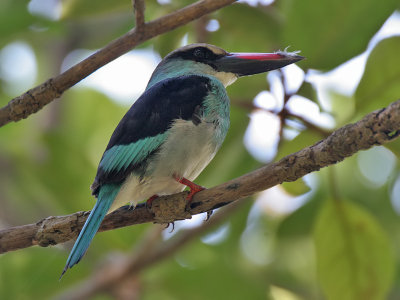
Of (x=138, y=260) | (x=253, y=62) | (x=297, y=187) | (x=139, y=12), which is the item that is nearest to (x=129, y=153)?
(x=139, y=12)

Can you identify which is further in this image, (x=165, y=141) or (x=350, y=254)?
(x=350, y=254)

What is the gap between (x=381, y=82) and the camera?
10.2 ft

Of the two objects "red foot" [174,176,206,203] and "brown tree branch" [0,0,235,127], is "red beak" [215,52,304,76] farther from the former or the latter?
"red foot" [174,176,206,203]

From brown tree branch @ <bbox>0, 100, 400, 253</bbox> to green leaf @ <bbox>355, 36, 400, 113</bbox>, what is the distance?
80cm

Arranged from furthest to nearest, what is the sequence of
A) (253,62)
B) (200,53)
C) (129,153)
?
(200,53)
(253,62)
(129,153)

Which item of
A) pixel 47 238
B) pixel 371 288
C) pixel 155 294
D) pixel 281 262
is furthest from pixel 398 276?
pixel 47 238

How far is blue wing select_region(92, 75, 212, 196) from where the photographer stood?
306 centimetres

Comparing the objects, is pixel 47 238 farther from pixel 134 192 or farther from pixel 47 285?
pixel 47 285

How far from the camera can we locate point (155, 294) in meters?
4.60

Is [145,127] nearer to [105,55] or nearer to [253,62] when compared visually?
[105,55]

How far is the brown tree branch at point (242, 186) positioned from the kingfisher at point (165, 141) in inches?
3.8

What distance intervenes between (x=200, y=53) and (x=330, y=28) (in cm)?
90

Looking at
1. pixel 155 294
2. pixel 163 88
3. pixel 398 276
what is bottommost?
pixel 155 294

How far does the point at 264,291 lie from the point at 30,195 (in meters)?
2.32
